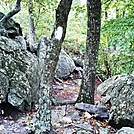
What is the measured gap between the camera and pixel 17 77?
6.05 meters

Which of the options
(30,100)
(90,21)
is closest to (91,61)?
(90,21)

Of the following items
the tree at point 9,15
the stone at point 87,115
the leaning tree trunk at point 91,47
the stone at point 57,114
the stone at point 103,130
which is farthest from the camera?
the tree at point 9,15

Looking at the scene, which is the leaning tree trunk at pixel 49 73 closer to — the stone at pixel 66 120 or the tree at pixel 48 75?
the tree at pixel 48 75

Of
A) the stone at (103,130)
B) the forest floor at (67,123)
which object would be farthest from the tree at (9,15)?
the stone at (103,130)

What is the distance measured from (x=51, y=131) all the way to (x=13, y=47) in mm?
3351

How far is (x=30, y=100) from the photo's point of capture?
6000mm

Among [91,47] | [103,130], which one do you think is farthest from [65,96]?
[103,130]

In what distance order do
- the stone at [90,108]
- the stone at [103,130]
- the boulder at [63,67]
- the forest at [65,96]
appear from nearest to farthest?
the forest at [65,96] < the stone at [103,130] < the stone at [90,108] < the boulder at [63,67]

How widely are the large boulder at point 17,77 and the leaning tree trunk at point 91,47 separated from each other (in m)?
1.57

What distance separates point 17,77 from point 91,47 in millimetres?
2238

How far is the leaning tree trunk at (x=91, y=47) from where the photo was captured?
5.96 meters

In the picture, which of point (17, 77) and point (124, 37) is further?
point (17, 77)

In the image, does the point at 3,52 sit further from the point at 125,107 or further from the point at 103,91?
the point at 103,91

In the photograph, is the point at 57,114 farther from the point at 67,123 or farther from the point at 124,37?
the point at 124,37
